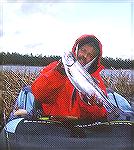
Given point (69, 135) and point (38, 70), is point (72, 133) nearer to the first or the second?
point (69, 135)

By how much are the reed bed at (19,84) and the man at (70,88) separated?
88 mm

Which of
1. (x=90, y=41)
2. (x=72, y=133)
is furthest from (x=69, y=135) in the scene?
(x=90, y=41)

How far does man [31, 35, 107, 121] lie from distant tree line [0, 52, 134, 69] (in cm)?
6

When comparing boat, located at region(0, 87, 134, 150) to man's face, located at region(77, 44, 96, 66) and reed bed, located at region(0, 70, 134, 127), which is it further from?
man's face, located at region(77, 44, 96, 66)

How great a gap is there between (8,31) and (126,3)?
122 cm

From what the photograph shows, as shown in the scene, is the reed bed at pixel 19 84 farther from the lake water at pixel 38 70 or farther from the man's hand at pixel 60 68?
the man's hand at pixel 60 68

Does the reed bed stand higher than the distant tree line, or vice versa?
the distant tree line

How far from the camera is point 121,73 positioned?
6664mm

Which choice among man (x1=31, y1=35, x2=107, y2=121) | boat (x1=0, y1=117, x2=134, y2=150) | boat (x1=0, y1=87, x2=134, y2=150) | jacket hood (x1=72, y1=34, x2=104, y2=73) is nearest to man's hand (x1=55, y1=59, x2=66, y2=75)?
man (x1=31, y1=35, x2=107, y2=121)

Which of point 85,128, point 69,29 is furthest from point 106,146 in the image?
point 69,29

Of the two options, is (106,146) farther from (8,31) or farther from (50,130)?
(8,31)

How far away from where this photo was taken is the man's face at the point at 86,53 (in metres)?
6.66

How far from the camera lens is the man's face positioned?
6.66 m

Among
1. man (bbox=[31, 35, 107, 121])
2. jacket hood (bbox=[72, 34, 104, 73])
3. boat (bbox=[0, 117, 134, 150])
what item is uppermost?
jacket hood (bbox=[72, 34, 104, 73])
